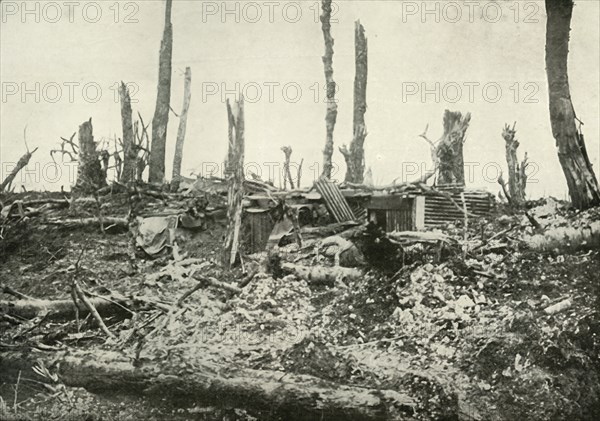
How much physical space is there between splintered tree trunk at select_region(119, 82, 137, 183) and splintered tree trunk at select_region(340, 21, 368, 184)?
12.9 feet

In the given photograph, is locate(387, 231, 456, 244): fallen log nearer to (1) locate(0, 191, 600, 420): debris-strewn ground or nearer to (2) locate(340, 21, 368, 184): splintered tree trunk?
(1) locate(0, 191, 600, 420): debris-strewn ground

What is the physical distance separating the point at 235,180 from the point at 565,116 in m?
3.67

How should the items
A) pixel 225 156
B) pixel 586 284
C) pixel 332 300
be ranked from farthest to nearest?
pixel 225 156
pixel 332 300
pixel 586 284

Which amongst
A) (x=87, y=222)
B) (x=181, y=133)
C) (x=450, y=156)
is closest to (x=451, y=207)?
(x=450, y=156)

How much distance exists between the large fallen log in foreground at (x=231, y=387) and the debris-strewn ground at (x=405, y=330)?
0.07 meters

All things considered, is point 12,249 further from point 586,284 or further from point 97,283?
point 586,284

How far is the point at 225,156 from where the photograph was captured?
27.6ft

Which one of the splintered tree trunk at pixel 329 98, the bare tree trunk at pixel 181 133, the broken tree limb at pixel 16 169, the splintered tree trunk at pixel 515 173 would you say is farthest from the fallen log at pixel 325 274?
the bare tree trunk at pixel 181 133

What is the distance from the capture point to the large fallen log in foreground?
4.00 meters

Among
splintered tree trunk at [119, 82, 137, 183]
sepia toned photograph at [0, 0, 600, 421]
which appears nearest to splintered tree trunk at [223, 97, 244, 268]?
sepia toned photograph at [0, 0, 600, 421]

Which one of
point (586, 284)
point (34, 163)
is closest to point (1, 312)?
point (34, 163)

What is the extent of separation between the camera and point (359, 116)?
1142 centimetres

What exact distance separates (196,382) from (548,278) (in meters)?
3.23

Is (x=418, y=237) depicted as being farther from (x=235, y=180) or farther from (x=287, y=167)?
(x=287, y=167)
